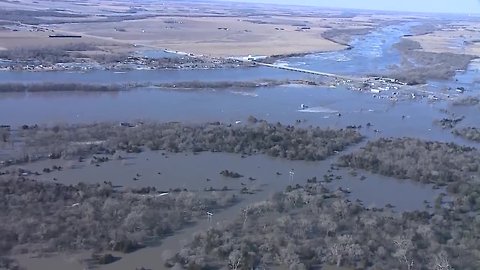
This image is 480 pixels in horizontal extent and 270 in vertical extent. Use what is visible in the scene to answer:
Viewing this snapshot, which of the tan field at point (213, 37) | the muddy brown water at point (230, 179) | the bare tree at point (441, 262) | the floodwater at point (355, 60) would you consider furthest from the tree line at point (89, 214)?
the tan field at point (213, 37)

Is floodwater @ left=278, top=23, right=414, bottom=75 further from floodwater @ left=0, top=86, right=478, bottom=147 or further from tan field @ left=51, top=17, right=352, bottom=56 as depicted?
floodwater @ left=0, top=86, right=478, bottom=147

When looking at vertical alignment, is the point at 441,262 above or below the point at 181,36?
below

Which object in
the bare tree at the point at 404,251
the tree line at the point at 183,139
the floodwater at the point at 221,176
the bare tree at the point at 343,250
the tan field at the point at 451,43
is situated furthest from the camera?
the tan field at the point at 451,43

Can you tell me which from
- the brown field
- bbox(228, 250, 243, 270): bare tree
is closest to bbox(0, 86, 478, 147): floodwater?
bbox(228, 250, 243, 270): bare tree

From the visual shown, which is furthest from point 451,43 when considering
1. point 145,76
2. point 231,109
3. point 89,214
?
point 89,214

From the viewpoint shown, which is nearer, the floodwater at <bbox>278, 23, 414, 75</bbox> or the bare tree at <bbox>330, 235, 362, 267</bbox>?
the bare tree at <bbox>330, 235, 362, 267</bbox>

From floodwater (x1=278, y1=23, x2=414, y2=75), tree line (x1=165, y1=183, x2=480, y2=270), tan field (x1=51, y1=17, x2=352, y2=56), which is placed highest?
tan field (x1=51, y1=17, x2=352, y2=56)

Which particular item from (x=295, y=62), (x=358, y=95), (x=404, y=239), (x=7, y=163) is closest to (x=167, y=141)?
(x=7, y=163)

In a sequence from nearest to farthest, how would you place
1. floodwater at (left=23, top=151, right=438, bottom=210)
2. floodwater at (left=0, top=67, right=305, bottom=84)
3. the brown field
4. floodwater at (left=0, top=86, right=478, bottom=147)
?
floodwater at (left=23, top=151, right=438, bottom=210), floodwater at (left=0, top=86, right=478, bottom=147), floodwater at (left=0, top=67, right=305, bottom=84), the brown field

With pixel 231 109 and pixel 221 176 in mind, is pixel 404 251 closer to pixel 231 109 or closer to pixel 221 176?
pixel 221 176

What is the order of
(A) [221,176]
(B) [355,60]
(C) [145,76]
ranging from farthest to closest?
(B) [355,60]
(C) [145,76]
(A) [221,176]

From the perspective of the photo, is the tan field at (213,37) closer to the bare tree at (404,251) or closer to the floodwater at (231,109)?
the floodwater at (231,109)

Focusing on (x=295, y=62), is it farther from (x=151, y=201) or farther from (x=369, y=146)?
(x=151, y=201)
